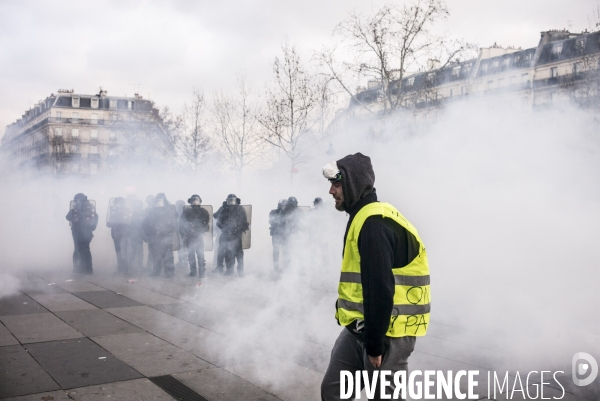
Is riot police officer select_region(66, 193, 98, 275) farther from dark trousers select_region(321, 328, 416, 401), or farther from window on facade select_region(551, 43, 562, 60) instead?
window on facade select_region(551, 43, 562, 60)

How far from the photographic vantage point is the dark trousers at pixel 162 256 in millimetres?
11273

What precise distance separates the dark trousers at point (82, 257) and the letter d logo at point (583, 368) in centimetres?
958

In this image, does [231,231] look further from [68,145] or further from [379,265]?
[68,145]

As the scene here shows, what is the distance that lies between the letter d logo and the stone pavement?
0.07 meters

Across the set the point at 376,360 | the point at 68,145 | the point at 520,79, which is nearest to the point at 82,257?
the point at 376,360

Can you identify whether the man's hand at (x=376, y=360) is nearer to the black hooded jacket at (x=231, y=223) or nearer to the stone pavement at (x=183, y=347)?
the stone pavement at (x=183, y=347)

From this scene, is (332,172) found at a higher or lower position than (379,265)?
higher

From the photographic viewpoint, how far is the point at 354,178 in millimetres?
2807

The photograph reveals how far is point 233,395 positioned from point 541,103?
5.61 metres

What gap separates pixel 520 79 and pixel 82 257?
11.9 meters

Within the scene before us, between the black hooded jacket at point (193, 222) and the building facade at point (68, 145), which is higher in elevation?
the building facade at point (68, 145)

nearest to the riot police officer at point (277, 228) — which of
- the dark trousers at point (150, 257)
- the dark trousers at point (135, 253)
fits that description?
the dark trousers at point (150, 257)

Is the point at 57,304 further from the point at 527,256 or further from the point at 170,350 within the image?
the point at 527,256

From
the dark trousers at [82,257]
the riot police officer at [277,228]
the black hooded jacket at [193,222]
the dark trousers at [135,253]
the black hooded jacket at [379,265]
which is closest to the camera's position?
the black hooded jacket at [379,265]
